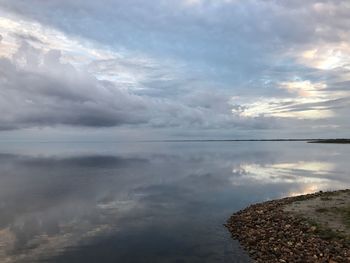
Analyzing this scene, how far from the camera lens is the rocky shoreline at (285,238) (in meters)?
20.9

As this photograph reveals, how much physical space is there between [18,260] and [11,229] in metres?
7.77

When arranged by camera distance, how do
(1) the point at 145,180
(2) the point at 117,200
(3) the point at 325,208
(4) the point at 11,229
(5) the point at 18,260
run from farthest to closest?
(1) the point at 145,180, (2) the point at 117,200, (3) the point at 325,208, (4) the point at 11,229, (5) the point at 18,260

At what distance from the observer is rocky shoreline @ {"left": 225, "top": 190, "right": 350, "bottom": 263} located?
68.6ft

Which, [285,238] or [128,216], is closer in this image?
[285,238]

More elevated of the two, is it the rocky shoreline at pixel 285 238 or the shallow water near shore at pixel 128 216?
the rocky shoreline at pixel 285 238

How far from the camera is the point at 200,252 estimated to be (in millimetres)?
23281

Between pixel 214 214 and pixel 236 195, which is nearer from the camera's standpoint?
pixel 214 214

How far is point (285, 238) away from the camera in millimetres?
24391

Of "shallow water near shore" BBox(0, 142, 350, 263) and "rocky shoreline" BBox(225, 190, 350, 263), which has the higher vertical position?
"rocky shoreline" BBox(225, 190, 350, 263)

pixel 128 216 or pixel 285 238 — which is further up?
pixel 285 238

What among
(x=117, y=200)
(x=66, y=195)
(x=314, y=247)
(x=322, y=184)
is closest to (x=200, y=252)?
(x=314, y=247)

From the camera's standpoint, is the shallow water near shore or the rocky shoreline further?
the shallow water near shore

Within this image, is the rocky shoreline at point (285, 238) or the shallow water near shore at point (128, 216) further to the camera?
the shallow water near shore at point (128, 216)

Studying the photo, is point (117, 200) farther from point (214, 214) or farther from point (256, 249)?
point (256, 249)
